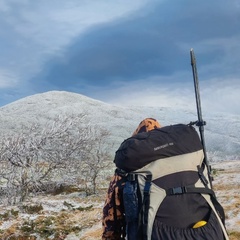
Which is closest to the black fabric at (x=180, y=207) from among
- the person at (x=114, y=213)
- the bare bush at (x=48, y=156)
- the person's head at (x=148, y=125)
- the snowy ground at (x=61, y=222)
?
the person at (x=114, y=213)

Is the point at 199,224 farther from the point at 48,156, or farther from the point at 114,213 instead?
the point at 48,156

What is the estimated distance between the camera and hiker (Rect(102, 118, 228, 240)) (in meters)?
4.49

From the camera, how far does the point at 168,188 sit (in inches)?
179

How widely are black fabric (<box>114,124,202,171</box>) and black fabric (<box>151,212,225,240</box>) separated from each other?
71cm

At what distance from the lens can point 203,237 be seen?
4.45 meters

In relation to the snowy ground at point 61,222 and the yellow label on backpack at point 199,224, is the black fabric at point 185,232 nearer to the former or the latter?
the yellow label on backpack at point 199,224

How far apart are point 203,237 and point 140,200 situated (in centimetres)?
83

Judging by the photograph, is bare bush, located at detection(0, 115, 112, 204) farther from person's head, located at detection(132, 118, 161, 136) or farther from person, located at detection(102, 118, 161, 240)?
person's head, located at detection(132, 118, 161, 136)

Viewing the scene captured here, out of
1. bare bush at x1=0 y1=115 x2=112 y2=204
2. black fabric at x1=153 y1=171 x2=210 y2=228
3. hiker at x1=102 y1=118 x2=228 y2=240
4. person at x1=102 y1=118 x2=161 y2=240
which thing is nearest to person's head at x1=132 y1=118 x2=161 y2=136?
hiker at x1=102 y1=118 x2=228 y2=240

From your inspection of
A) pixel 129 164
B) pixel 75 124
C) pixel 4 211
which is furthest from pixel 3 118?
pixel 129 164

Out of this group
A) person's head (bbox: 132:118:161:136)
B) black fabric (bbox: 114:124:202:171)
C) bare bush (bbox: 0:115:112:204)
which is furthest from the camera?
bare bush (bbox: 0:115:112:204)

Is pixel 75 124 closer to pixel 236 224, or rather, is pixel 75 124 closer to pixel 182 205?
pixel 236 224

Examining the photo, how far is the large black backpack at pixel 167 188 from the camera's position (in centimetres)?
450

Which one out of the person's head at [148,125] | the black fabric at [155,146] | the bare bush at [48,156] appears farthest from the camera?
the bare bush at [48,156]
